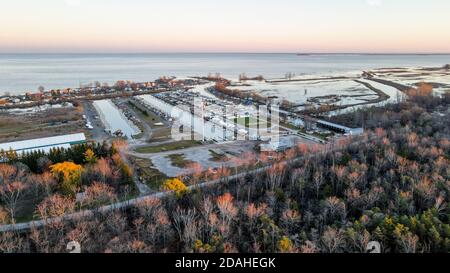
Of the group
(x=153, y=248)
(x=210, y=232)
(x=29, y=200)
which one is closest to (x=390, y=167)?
(x=210, y=232)

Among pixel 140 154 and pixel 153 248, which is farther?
pixel 140 154

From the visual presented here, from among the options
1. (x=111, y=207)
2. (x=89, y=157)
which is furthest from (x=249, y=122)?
(x=111, y=207)

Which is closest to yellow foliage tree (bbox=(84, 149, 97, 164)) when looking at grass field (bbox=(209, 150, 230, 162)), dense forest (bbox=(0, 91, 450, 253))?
dense forest (bbox=(0, 91, 450, 253))

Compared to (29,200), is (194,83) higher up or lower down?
higher up

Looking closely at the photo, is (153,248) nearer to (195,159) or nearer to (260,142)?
(195,159)

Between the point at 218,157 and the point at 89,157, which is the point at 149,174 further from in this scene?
the point at 218,157
